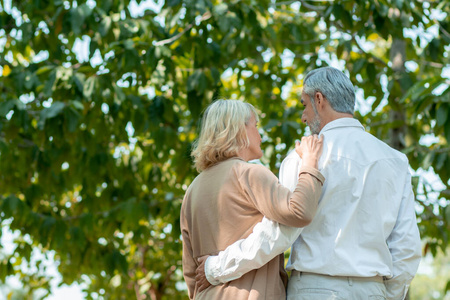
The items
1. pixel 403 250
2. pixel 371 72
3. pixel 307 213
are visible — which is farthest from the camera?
pixel 371 72

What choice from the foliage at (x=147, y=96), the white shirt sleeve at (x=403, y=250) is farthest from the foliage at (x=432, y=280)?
the white shirt sleeve at (x=403, y=250)

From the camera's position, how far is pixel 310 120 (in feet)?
9.18

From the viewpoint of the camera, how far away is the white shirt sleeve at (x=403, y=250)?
261 cm

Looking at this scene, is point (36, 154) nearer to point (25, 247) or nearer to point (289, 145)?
point (25, 247)

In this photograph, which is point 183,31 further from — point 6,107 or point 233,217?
point 233,217

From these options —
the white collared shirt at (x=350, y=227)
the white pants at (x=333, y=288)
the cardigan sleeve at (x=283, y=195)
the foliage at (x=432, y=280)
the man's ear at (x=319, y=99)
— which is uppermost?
the man's ear at (x=319, y=99)

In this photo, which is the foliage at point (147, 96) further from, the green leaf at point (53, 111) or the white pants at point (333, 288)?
the white pants at point (333, 288)

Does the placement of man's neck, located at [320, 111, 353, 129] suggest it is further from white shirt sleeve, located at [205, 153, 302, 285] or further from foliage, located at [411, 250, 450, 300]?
foliage, located at [411, 250, 450, 300]

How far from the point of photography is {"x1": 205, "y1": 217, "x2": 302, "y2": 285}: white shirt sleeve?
243 centimetres

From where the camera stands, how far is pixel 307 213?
239 cm

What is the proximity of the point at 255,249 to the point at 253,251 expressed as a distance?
10 mm

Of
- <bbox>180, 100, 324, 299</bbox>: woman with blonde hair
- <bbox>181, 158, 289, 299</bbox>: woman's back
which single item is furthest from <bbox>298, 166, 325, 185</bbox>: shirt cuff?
<bbox>181, 158, 289, 299</bbox>: woman's back

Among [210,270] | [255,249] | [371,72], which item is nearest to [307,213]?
[255,249]

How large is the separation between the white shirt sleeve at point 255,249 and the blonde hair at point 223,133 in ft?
1.10
